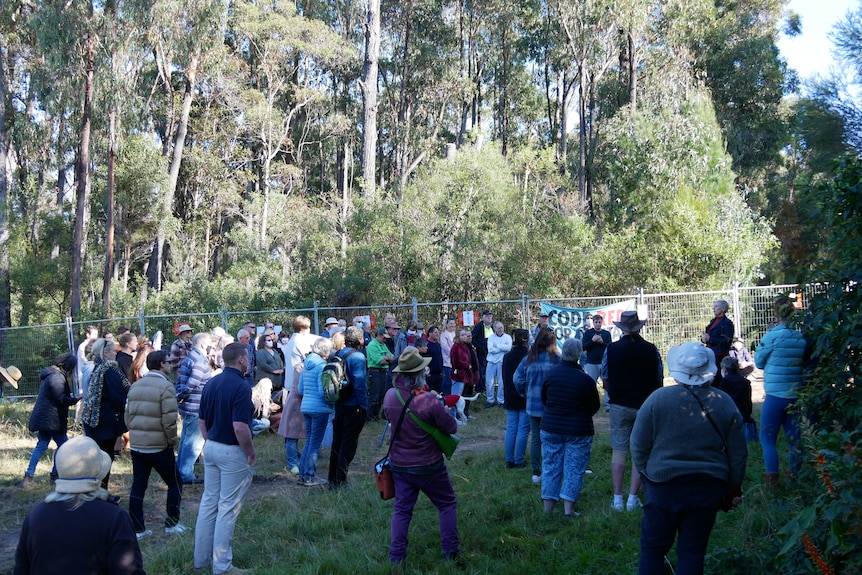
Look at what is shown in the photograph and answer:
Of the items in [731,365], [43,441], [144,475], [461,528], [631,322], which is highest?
[631,322]

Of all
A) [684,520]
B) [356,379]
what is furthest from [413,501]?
[356,379]

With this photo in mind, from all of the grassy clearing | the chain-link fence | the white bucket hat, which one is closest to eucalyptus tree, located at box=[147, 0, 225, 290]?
the chain-link fence

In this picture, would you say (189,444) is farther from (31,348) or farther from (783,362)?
(31,348)

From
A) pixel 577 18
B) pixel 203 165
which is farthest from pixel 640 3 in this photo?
pixel 203 165

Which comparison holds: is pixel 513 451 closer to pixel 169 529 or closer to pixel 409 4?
pixel 169 529

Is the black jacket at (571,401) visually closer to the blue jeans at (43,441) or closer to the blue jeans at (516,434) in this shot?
the blue jeans at (516,434)

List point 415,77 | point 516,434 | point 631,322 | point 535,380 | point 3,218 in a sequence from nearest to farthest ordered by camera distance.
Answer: point 631,322 → point 535,380 → point 516,434 → point 3,218 → point 415,77

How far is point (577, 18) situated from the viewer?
31.7 metres

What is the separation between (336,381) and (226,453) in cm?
230

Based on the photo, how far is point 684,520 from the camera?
413 cm

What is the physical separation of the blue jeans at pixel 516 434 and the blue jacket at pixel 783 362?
272cm

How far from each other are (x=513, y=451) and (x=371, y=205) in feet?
46.8

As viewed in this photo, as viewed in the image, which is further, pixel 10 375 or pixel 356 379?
pixel 10 375

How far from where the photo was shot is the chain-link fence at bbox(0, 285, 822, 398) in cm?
1562
